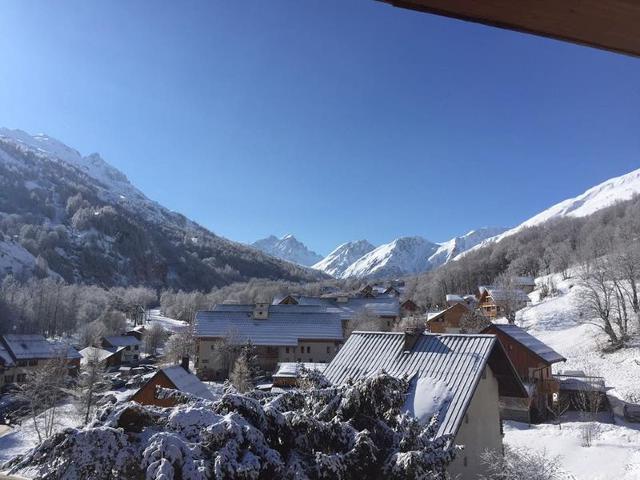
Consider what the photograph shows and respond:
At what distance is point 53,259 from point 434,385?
18446 centimetres

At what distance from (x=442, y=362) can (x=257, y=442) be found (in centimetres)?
1062

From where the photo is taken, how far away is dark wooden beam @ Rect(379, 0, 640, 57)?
148 cm

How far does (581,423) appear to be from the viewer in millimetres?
26859

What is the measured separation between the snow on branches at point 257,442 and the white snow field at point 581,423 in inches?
463

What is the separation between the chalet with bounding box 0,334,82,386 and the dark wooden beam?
61.3 m

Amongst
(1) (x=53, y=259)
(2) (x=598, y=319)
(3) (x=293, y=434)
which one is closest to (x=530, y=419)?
(2) (x=598, y=319)

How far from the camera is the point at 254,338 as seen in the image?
179 ft

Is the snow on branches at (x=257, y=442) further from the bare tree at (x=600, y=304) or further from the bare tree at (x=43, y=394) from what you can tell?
the bare tree at (x=600, y=304)

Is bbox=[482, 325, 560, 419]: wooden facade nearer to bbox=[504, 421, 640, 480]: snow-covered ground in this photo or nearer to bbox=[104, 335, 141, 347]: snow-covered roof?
bbox=[504, 421, 640, 480]: snow-covered ground

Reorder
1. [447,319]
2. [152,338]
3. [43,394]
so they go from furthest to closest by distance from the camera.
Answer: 1. [152,338]
2. [447,319]
3. [43,394]

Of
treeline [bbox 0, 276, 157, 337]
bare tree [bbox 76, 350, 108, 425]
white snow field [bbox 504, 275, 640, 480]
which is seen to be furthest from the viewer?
treeline [bbox 0, 276, 157, 337]

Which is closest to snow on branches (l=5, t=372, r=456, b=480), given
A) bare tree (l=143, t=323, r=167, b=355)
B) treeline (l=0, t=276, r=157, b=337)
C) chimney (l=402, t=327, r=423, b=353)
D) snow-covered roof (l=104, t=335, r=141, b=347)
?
chimney (l=402, t=327, r=423, b=353)

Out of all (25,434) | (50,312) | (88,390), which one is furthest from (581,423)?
(50,312)

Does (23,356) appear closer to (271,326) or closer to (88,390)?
(271,326)
